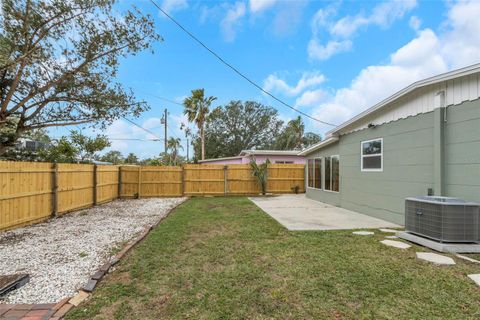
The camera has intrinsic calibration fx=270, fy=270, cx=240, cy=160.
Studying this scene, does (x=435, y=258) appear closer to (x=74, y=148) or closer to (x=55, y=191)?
(x=55, y=191)

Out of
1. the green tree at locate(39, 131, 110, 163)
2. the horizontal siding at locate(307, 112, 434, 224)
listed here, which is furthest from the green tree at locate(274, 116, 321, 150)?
the horizontal siding at locate(307, 112, 434, 224)

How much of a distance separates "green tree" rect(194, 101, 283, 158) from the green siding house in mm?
25419

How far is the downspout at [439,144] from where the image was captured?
5301 mm

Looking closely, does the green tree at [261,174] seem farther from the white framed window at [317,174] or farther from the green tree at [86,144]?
the green tree at [86,144]

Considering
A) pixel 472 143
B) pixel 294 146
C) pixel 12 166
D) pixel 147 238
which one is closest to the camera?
pixel 472 143

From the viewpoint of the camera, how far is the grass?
262 cm

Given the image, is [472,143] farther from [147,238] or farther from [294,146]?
[294,146]

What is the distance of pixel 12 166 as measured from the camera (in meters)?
6.21

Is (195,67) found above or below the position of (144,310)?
above

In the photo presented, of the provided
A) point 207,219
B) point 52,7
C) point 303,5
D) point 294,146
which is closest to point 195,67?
point 303,5

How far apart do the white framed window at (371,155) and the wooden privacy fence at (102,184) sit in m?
6.95

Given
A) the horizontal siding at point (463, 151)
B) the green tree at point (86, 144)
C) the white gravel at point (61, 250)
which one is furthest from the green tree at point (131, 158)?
the horizontal siding at point (463, 151)

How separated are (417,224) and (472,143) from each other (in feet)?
5.61

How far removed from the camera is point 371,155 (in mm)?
7898
